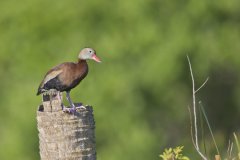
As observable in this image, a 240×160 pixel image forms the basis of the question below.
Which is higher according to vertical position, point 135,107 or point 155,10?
point 155,10

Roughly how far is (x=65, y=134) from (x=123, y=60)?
2053 centimetres

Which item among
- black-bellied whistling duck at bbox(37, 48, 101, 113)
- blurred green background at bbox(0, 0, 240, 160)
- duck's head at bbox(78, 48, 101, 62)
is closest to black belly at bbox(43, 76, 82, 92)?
black-bellied whistling duck at bbox(37, 48, 101, 113)

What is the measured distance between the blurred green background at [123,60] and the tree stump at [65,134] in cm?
1865

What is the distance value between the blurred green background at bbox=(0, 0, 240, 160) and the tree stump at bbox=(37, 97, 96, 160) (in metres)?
18.6

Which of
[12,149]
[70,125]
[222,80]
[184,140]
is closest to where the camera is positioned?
[70,125]

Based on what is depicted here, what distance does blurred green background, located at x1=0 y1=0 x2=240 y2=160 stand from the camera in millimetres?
26516

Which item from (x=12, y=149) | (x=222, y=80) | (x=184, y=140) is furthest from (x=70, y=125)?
(x=222, y=80)

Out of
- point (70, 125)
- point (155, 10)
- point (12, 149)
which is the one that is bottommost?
point (70, 125)

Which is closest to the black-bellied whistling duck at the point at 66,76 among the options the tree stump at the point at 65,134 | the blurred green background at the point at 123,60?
the tree stump at the point at 65,134

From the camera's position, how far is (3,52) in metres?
28.6

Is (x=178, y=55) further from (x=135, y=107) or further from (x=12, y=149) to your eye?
(x=12, y=149)

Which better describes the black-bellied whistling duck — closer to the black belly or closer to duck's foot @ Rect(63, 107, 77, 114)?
the black belly

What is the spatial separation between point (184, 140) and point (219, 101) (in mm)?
2959

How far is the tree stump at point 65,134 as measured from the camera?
6.73m
